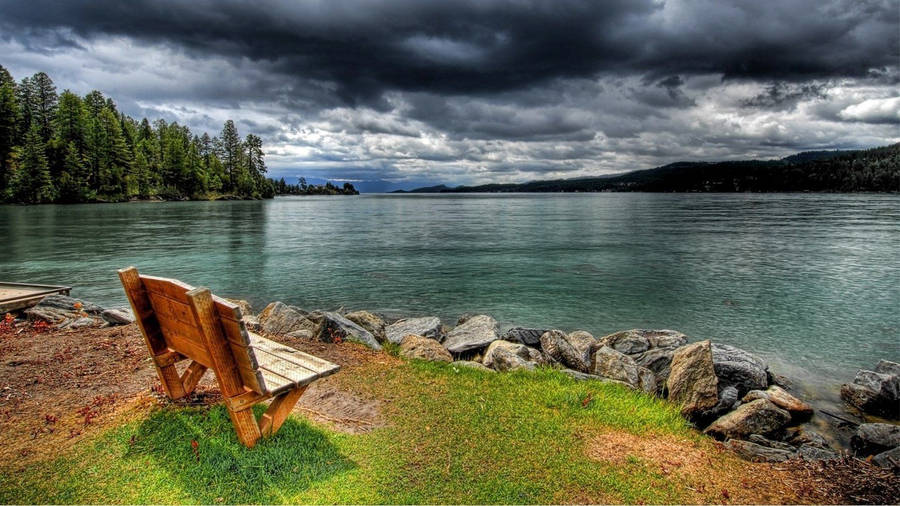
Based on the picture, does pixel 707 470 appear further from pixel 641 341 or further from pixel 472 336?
pixel 641 341

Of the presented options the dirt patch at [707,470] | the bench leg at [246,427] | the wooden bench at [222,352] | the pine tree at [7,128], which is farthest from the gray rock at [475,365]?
the pine tree at [7,128]

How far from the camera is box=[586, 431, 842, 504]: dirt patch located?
16.6ft

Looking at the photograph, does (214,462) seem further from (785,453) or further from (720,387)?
(720,387)

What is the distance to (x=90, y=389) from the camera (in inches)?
283

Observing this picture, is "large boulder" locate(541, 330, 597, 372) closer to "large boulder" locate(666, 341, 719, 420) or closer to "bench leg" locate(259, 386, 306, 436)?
"large boulder" locate(666, 341, 719, 420)

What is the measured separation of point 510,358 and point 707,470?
3.97 meters

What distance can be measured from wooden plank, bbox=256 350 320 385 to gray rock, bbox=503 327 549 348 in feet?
22.7

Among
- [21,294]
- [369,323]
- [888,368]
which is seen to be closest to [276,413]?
[369,323]

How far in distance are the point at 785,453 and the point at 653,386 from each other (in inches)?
109

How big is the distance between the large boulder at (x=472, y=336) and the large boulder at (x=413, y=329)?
0.40 m

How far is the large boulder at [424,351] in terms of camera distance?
948 centimetres

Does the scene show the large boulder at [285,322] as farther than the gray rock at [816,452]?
Yes

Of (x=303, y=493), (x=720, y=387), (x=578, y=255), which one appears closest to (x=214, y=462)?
(x=303, y=493)

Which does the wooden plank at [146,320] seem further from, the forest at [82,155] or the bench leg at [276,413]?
the forest at [82,155]
